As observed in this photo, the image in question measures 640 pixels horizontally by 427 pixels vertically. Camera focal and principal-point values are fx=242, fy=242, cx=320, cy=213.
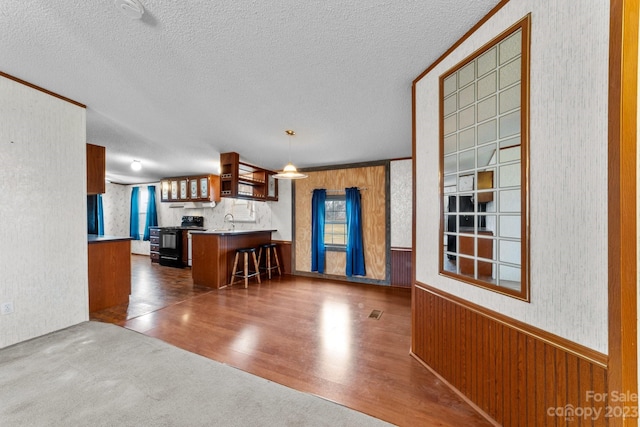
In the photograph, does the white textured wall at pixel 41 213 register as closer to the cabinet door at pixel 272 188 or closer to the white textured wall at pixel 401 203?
the cabinet door at pixel 272 188

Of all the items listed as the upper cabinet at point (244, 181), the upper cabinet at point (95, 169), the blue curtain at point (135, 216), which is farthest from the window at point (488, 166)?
the blue curtain at point (135, 216)

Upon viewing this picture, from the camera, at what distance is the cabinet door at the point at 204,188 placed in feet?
20.6

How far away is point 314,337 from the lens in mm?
2520

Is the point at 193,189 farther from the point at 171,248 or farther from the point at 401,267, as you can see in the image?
the point at 401,267

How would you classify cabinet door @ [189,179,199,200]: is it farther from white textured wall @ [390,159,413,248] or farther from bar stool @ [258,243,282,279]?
white textured wall @ [390,159,413,248]

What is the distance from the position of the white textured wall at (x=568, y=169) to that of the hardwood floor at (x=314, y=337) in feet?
2.98

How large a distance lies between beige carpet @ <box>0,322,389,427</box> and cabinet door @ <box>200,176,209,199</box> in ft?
14.4

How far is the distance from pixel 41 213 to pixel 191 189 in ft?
13.4

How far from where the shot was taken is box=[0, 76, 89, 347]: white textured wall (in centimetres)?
223

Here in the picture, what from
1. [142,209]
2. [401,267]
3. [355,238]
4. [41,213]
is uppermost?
[142,209]

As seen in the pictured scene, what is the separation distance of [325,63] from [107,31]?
1.55 meters

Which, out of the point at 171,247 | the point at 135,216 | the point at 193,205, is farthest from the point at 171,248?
the point at 135,216

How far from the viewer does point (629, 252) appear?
94 cm

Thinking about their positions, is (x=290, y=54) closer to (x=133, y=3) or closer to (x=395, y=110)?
(x=133, y=3)
